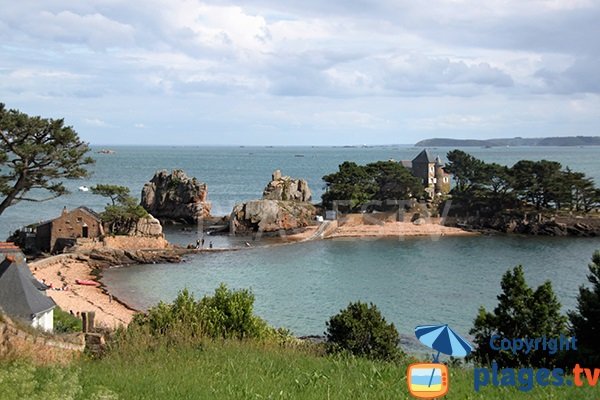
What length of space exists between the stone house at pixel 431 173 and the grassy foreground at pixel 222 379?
63169mm

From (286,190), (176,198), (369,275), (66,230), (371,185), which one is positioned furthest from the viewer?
(176,198)

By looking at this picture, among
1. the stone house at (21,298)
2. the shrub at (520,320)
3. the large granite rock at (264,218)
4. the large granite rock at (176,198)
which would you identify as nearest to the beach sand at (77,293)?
the stone house at (21,298)

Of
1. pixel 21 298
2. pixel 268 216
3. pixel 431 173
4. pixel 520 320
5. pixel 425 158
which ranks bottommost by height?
pixel 268 216

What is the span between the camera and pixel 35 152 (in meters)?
18.6

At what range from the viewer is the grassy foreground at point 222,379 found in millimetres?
8195

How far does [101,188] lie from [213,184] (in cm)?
6313

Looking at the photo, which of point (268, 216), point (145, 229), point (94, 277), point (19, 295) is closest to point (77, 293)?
point (94, 277)

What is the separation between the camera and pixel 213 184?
4653 inches

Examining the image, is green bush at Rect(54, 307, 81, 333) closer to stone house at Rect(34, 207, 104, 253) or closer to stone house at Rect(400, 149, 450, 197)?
stone house at Rect(34, 207, 104, 253)

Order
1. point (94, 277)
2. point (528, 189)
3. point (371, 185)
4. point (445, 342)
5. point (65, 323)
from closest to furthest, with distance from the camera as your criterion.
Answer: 1. point (445, 342)
2. point (65, 323)
3. point (94, 277)
4. point (528, 189)
5. point (371, 185)

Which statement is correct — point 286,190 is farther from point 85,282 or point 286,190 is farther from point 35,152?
point 35,152

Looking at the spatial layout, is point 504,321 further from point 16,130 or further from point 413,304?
point 413,304

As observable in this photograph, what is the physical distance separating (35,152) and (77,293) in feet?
62.5

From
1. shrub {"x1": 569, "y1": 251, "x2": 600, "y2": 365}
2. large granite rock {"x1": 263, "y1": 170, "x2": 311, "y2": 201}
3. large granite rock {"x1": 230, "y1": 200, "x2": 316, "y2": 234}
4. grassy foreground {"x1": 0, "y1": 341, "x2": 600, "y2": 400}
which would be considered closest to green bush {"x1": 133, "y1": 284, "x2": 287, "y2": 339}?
grassy foreground {"x1": 0, "y1": 341, "x2": 600, "y2": 400}
